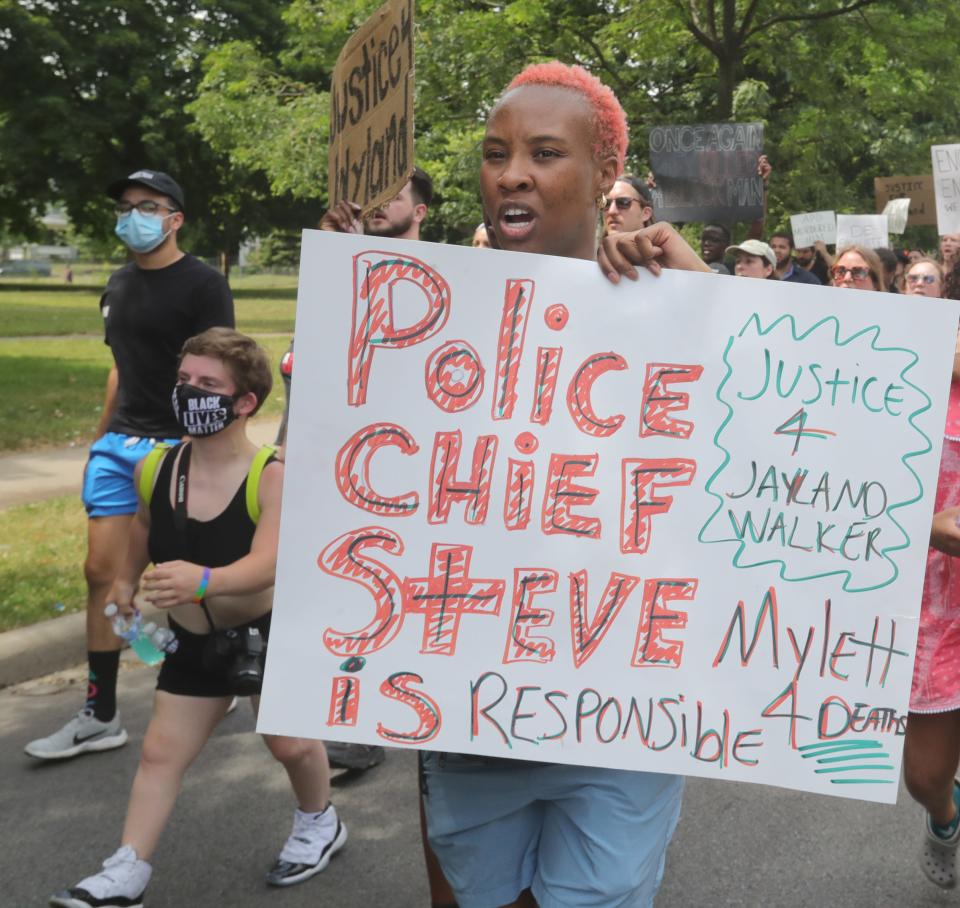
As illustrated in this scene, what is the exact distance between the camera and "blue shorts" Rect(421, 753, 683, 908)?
2.27m

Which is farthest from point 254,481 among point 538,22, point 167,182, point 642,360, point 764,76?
point 764,76

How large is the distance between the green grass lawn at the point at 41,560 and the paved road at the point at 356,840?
1350 millimetres

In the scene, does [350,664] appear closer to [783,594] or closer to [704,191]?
[783,594]

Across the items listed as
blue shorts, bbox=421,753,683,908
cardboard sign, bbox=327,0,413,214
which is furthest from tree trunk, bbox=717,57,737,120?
blue shorts, bbox=421,753,683,908

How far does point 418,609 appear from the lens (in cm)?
223

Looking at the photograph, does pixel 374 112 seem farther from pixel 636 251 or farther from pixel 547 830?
pixel 547 830

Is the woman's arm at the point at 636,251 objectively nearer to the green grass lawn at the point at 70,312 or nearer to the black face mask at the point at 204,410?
the black face mask at the point at 204,410

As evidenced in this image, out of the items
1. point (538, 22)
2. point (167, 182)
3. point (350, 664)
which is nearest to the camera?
point (350, 664)

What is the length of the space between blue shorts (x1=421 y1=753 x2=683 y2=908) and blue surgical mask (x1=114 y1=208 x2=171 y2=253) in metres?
2.77

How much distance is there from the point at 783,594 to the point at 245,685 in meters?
1.66

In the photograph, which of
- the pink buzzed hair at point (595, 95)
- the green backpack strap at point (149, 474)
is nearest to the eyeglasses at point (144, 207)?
the green backpack strap at point (149, 474)

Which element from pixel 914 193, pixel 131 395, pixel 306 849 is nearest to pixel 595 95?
pixel 306 849

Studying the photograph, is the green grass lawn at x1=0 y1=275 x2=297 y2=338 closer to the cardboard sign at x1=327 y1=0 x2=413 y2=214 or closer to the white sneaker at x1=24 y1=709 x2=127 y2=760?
the white sneaker at x1=24 y1=709 x2=127 y2=760

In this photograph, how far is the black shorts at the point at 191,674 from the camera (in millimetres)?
3430
